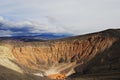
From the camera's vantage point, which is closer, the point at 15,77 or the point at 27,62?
the point at 15,77

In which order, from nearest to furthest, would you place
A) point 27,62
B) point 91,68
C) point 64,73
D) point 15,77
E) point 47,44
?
1. point 15,77
2. point 91,68
3. point 64,73
4. point 27,62
5. point 47,44

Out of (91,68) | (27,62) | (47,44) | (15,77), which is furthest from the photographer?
(47,44)

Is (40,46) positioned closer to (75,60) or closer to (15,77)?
(75,60)

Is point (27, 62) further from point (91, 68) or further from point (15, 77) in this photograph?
point (15, 77)

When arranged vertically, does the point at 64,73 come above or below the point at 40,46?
below

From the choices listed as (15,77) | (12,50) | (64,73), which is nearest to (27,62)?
(12,50)

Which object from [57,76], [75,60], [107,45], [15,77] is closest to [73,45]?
[75,60]
